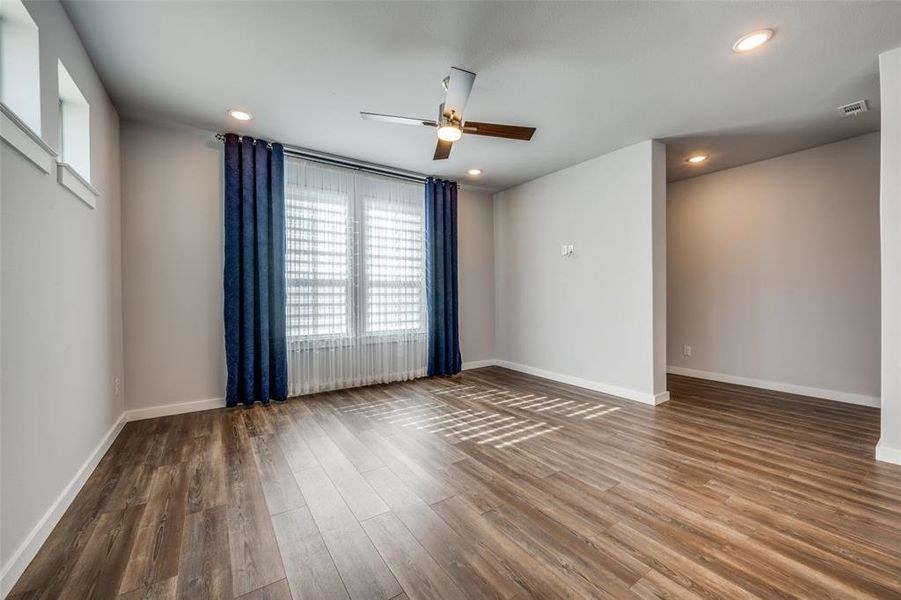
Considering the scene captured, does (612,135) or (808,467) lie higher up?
(612,135)

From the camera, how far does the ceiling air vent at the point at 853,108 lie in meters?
2.69

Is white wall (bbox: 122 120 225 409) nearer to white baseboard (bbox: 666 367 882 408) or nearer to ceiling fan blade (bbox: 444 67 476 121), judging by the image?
ceiling fan blade (bbox: 444 67 476 121)

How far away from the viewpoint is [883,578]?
1.30 metres

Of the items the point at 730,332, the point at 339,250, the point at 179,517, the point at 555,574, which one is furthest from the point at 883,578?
the point at 339,250

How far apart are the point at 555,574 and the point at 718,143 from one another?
13.0ft

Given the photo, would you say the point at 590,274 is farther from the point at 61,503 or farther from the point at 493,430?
the point at 61,503

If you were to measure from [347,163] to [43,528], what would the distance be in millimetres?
3481

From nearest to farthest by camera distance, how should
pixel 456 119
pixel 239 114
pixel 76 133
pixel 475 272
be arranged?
pixel 76 133 → pixel 456 119 → pixel 239 114 → pixel 475 272

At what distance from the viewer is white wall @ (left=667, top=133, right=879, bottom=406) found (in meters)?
3.36

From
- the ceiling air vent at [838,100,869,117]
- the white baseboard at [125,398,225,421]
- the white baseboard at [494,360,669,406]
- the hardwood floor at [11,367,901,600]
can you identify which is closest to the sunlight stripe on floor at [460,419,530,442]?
the hardwood floor at [11,367,901,600]

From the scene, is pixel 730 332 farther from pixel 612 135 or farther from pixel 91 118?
pixel 91 118

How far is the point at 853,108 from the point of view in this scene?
275 cm

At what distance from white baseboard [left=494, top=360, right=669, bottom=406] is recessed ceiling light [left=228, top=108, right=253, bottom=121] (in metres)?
4.10

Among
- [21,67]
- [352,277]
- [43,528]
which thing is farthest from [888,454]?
[21,67]
